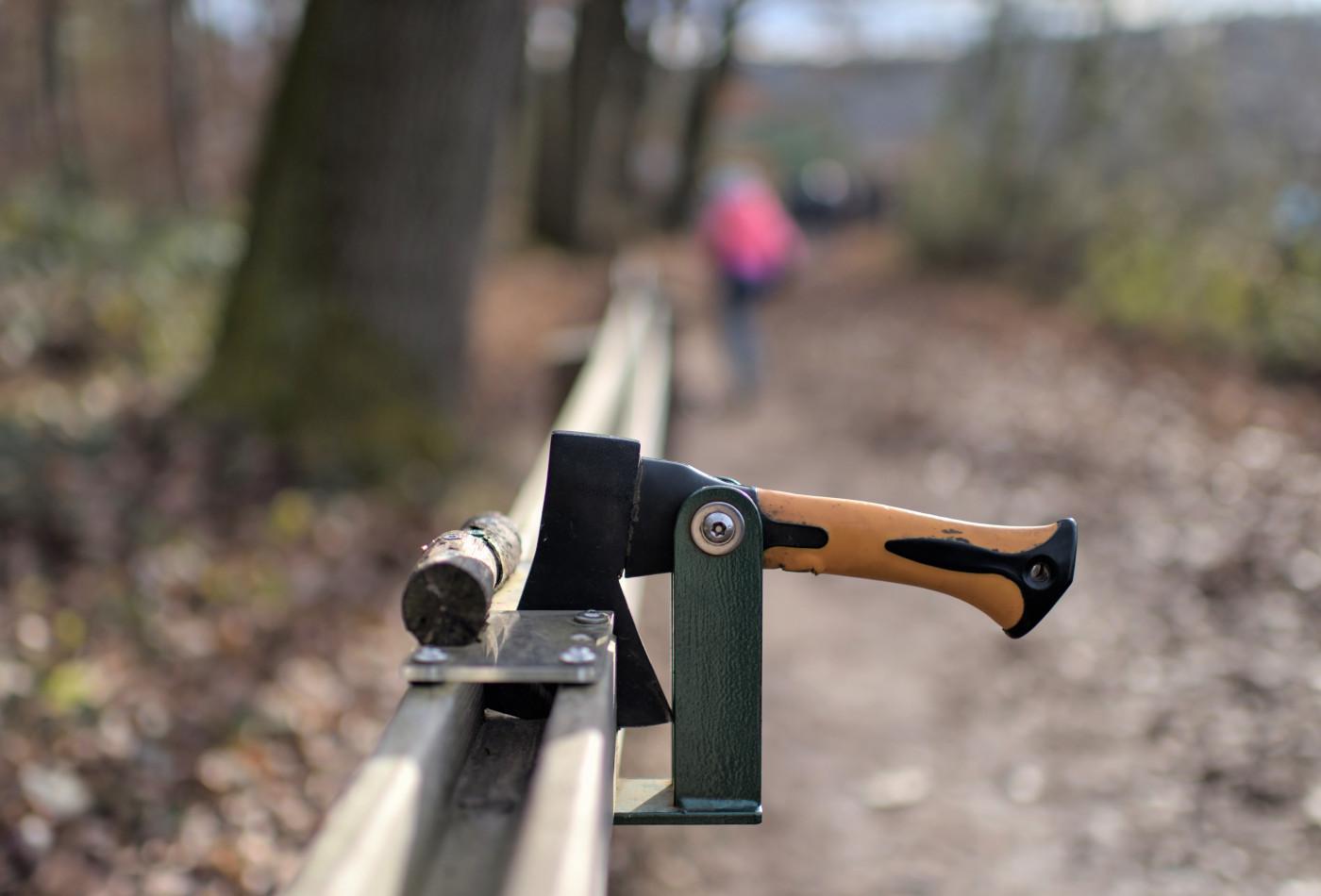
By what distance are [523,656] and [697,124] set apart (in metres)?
29.3

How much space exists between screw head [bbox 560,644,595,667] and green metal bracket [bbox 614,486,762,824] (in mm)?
265

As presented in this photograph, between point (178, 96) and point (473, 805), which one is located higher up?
point (178, 96)

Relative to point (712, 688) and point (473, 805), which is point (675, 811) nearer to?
point (712, 688)

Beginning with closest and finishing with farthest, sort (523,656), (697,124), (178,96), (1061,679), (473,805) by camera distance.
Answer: (473,805) → (523,656) → (1061,679) → (178,96) → (697,124)

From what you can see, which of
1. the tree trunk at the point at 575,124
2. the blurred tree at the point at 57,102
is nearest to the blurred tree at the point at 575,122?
the tree trunk at the point at 575,124

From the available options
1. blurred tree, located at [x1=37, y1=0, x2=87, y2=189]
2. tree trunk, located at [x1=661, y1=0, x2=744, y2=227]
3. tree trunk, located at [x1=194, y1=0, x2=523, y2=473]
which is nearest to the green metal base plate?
tree trunk, located at [x1=194, y1=0, x2=523, y2=473]

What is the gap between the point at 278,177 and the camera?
6.87 metres

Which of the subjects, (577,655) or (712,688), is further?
(712,688)

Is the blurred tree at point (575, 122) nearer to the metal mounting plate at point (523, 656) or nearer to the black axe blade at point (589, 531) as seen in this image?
the black axe blade at point (589, 531)

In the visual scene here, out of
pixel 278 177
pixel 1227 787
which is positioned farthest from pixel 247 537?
pixel 1227 787

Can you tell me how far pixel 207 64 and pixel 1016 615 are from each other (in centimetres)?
2450

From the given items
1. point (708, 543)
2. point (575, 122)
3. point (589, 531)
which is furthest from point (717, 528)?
point (575, 122)

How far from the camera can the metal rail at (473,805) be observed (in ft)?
3.53

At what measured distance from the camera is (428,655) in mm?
1449
